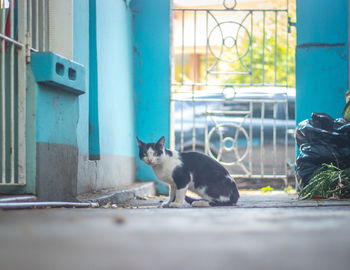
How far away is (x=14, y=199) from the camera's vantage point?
139 inches

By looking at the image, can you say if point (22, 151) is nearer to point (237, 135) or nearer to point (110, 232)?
point (110, 232)

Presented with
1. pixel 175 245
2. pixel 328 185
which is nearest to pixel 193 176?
pixel 328 185

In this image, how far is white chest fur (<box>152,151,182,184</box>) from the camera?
200 inches

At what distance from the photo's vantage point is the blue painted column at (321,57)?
24.1ft

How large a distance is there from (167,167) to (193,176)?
0.92 feet

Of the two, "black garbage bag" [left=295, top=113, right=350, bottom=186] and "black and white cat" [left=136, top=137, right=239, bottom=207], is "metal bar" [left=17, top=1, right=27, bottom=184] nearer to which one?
"black and white cat" [left=136, top=137, right=239, bottom=207]

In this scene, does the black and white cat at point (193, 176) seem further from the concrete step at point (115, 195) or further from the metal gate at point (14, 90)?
the metal gate at point (14, 90)

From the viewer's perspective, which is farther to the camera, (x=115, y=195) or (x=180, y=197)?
(x=115, y=195)

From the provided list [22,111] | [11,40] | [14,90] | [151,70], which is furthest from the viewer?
[151,70]

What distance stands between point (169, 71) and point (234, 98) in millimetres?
1127

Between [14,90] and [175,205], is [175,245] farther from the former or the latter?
[175,205]

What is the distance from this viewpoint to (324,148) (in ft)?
18.7

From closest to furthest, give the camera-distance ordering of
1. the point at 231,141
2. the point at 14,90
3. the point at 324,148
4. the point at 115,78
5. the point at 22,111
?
the point at 22,111, the point at 14,90, the point at 324,148, the point at 115,78, the point at 231,141

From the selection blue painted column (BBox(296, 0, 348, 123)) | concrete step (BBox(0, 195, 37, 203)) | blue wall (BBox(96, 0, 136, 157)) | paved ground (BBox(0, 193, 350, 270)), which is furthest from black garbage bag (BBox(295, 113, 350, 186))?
paved ground (BBox(0, 193, 350, 270))
